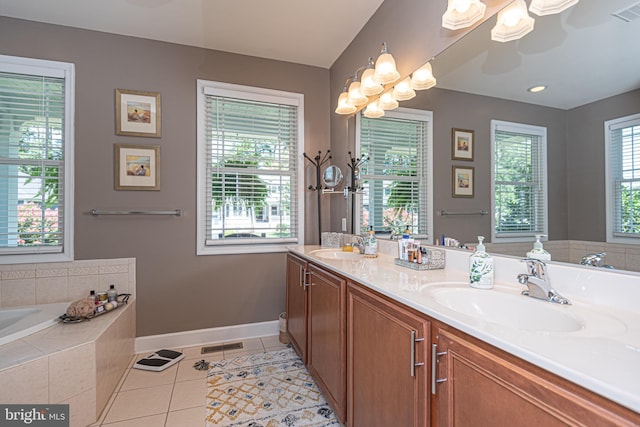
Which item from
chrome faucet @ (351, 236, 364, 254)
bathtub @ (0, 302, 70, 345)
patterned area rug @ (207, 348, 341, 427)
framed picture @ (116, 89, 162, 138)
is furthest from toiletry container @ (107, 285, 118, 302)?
chrome faucet @ (351, 236, 364, 254)

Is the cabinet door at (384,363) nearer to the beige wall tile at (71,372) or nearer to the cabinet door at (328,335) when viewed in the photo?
the cabinet door at (328,335)

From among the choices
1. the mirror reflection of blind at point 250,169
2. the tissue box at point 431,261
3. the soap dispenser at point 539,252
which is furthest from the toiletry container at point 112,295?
the soap dispenser at point 539,252

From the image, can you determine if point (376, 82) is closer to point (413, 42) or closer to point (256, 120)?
point (413, 42)

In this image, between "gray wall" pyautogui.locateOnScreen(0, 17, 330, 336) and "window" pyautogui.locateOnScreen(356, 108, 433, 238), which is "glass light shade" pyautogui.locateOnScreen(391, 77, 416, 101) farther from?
"gray wall" pyautogui.locateOnScreen(0, 17, 330, 336)

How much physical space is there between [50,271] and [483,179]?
3115mm

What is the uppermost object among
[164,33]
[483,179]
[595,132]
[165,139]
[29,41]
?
[164,33]

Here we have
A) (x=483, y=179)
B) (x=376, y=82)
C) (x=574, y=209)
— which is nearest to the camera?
(x=574, y=209)

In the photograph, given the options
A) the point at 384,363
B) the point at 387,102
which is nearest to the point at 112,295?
the point at 384,363

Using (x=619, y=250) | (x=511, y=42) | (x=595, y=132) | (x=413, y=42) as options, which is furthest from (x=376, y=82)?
(x=619, y=250)

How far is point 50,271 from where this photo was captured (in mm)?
2305

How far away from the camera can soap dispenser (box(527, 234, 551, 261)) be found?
113 cm

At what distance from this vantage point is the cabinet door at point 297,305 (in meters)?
2.07

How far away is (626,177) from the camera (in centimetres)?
92

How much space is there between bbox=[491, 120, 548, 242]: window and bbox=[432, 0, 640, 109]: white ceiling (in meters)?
0.15
